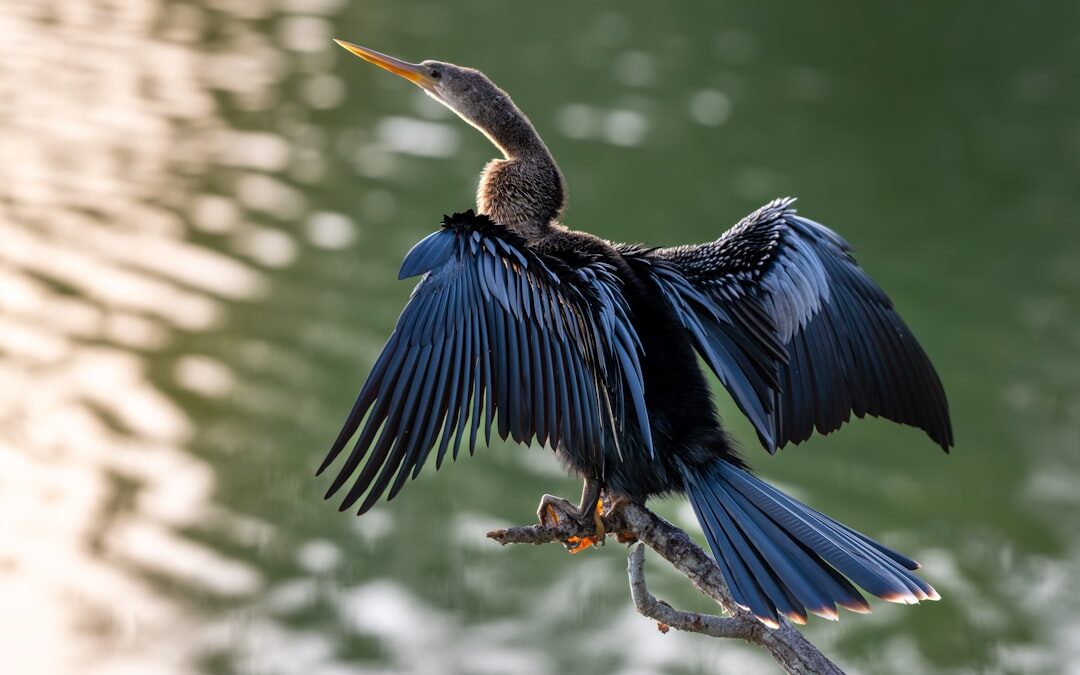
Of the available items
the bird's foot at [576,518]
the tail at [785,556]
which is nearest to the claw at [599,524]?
the bird's foot at [576,518]

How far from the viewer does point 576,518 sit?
3.49 metres

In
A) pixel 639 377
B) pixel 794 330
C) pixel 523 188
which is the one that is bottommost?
pixel 639 377

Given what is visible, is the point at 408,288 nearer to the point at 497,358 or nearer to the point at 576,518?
the point at 576,518

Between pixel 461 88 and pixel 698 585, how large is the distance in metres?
1.88

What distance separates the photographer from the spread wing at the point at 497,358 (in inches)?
126

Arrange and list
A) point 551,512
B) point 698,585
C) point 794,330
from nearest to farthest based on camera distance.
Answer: point 698,585 < point 551,512 < point 794,330

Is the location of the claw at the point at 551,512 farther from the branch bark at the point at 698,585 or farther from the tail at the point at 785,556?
the tail at the point at 785,556

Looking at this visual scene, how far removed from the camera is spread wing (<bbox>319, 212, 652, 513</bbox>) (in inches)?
126

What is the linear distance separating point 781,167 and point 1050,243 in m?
1.85

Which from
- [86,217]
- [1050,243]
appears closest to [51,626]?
[86,217]

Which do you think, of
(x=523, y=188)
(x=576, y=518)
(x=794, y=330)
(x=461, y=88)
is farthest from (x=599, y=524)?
(x=461, y=88)

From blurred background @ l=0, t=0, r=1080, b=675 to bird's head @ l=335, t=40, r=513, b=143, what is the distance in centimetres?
268

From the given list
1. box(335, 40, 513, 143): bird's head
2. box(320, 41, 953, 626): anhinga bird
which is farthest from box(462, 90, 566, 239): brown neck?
box(335, 40, 513, 143): bird's head

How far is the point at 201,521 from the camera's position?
276 inches
